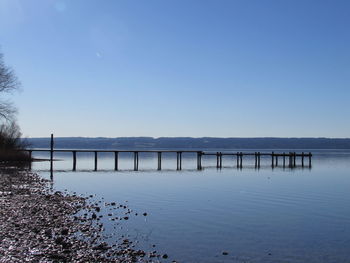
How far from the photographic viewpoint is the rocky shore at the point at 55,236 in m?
11.4

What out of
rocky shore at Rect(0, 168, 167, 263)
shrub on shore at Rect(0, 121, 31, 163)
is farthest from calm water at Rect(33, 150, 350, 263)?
shrub on shore at Rect(0, 121, 31, 163)

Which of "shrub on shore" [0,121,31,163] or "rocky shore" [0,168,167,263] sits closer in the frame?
"rocky shore" [0,168,167,263]

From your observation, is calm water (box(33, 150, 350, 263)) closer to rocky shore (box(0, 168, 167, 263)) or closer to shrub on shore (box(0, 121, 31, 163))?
rocky shore (box(0, 168, 167, 263))

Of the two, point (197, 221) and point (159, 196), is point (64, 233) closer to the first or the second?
point (197, 221)

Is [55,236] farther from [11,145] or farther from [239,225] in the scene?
[11,145]

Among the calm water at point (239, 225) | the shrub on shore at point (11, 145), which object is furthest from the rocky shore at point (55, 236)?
the shrub on shore at point (11, 145)

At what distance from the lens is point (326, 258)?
1306 cm

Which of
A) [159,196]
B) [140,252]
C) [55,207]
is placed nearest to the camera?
[140,252]

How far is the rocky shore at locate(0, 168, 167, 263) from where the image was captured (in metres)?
11.4

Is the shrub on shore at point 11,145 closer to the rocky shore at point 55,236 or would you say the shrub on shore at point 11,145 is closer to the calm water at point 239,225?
the calm water at point 239,225

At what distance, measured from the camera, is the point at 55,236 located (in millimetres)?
13836

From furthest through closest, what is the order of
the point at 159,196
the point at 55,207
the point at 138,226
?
the point at 159,196 < the point at 55,207 < the point at 138,226

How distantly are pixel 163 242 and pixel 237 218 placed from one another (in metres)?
6.47

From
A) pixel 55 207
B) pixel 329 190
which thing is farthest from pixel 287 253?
pixel 329 190
